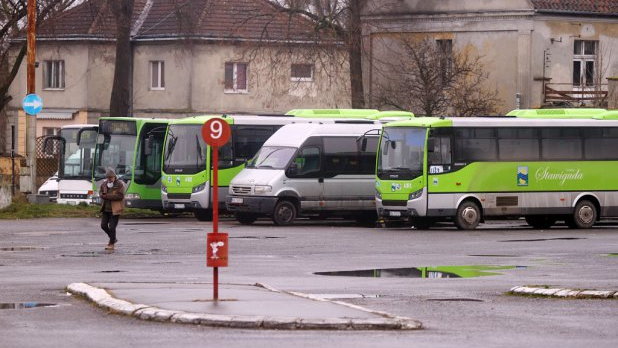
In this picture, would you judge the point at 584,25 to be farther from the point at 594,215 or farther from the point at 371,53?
the point at 594,215

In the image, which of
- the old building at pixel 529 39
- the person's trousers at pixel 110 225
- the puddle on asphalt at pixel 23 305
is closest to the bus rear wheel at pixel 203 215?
the person's trousers at pixel 110 225

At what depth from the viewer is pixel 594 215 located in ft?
125

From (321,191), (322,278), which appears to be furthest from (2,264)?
(321,191)

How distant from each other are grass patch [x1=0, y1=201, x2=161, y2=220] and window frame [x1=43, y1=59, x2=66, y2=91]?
25824mm

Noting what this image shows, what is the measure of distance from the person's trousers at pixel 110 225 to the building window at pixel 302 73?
38897mm

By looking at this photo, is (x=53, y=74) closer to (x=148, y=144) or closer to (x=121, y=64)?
(x=121, y=64)

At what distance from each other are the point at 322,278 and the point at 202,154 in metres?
19.9

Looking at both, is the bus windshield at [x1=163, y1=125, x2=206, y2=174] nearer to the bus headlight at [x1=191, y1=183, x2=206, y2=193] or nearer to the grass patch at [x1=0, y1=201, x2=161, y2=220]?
the bus headlight at [x1=191, y1=183, x2=206, y2=193]

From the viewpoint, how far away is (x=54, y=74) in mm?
69812

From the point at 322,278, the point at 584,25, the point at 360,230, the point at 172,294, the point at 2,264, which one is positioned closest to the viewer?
the point at 172,294

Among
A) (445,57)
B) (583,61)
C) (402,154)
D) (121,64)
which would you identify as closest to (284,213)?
(402,154)

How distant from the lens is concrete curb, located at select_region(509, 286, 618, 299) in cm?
1808

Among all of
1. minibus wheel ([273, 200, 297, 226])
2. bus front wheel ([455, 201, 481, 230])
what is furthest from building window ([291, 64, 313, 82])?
bus front wheel ([455, 201, 481, 230])

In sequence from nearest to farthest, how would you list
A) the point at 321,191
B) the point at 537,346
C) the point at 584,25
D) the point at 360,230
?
the point at 537,346, the point at 360,230, the point at 321,191, the point at 584,25
